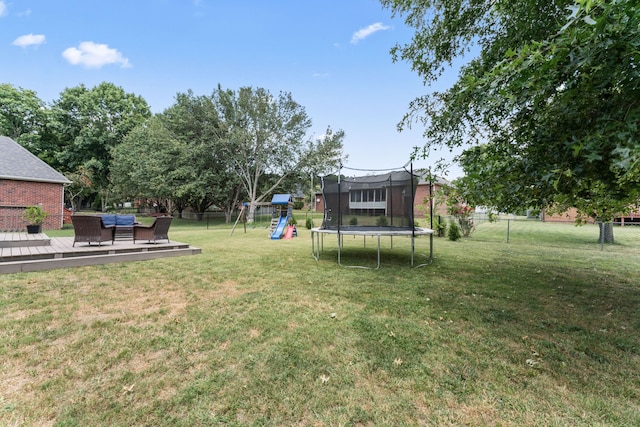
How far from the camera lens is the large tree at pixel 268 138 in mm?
21781

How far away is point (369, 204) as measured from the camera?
8.32 m

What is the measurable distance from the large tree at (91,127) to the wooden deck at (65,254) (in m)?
25.5

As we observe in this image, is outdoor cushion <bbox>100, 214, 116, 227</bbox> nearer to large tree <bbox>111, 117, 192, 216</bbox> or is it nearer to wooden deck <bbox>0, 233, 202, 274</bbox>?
wooden deck <bbox>0, 233, 202, 274</bbox>

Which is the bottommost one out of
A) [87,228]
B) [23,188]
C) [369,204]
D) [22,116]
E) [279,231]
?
[279,231]

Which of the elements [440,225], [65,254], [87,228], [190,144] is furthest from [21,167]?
[440,225]

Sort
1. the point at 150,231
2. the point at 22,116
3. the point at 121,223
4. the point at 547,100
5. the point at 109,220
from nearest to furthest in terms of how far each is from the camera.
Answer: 1. the point at 547,100
2. the point at 150,231
3. the point at 109,220
4. the point at 121,223
5. the point at 22,116

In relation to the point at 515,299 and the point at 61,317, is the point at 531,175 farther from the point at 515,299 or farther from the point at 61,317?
the point at 61,317

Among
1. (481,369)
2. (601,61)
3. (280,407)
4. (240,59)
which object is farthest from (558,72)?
(240,59)

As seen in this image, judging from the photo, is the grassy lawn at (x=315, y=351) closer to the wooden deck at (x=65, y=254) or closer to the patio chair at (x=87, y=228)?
the wooden deck at (x=65, y=254)

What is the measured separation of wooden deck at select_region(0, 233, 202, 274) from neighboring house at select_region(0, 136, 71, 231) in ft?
29.6

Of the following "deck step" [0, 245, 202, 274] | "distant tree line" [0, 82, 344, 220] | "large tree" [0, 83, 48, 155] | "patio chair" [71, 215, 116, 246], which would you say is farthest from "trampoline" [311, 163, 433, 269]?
"large tree" [0, 83, 48, 155]

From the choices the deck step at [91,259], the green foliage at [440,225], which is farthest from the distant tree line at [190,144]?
the deck step at [91,259]

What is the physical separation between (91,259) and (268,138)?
18.3 meters

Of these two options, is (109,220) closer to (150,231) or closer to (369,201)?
(150,231)
